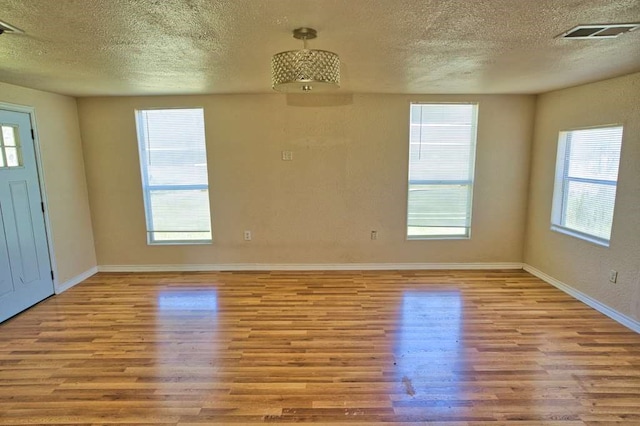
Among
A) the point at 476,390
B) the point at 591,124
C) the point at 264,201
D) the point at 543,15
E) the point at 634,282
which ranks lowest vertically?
the point at 476,390

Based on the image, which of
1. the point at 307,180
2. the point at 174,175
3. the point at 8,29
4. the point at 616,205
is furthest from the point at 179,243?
the point at 616,205

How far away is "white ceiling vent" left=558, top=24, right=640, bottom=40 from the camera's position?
5.90ft

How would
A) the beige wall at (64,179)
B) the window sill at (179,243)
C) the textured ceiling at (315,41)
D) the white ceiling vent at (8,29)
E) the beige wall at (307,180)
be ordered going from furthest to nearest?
1. the window sill at (179,243)
2. the beige wall at (307,180)
3. the beige wall at (64,179)
4. the white ceiling vent at (8,29)
5. the textured ceiling at (315,41)

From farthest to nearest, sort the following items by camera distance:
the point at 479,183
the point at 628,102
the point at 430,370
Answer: the point at 479,183
the point at 628,102
the point at 430,370

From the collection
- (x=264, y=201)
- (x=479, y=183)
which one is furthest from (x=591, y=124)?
(x=264, y=201)

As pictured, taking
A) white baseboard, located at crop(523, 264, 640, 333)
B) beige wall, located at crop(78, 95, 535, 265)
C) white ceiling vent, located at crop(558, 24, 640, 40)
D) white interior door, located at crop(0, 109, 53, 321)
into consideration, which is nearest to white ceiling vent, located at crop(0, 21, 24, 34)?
white interior door, located at crop(0, 109, 53, 321)

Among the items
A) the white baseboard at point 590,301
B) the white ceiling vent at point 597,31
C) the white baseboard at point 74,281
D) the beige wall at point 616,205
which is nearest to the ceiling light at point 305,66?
the white ceiling vent at point 597,31

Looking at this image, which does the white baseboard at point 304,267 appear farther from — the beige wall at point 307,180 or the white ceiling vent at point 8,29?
the white ceiling vent at point 8,29

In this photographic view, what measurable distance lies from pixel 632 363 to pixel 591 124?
2.22 meters

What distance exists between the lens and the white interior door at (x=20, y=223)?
3.21 metres

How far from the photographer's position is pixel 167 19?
5.56ft

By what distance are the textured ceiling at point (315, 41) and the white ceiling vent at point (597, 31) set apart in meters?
0.06

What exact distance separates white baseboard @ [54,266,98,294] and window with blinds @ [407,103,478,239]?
4.21 meters

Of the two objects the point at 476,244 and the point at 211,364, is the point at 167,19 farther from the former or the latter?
the point at 476,244
